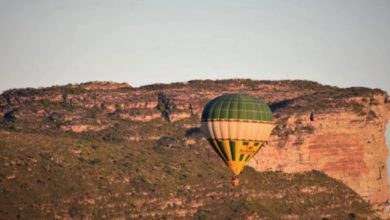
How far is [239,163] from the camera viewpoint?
16788 centimetres

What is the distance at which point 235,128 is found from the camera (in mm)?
167250

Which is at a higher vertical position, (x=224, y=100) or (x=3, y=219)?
(x=224, y=100)

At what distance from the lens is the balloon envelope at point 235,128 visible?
167 m

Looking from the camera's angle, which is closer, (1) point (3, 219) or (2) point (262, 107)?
(2) point (262, 107)

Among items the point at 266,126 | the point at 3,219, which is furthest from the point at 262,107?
the point at 3,219

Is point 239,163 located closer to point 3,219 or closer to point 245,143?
point 245,143

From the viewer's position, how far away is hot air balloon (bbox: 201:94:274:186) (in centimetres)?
16712

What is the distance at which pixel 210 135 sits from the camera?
16812 centimetres

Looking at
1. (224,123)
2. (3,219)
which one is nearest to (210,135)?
(224,123)

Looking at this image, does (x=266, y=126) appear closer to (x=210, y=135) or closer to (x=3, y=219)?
(x=210, y=135)

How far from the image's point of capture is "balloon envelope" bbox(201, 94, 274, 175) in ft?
548

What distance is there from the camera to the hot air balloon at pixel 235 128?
167125 millimetres

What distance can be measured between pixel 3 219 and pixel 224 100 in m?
39.0

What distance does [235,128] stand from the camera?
16725 centimetres
